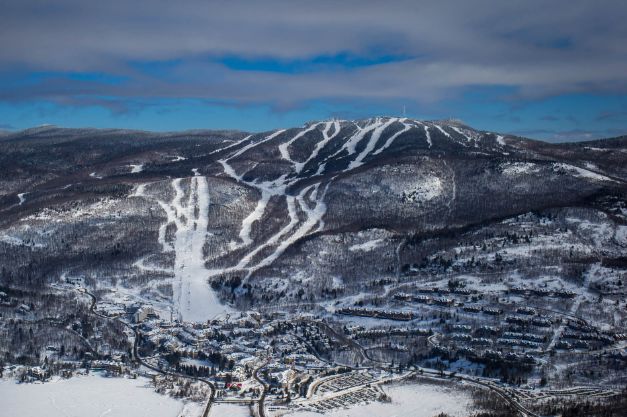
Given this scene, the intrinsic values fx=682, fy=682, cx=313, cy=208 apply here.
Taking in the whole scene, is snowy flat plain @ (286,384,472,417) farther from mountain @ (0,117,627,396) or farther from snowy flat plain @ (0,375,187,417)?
snowy flat plain @ (0,375,187,417)

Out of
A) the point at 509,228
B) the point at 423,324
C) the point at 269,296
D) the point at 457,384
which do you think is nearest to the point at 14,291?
the point at 269,296

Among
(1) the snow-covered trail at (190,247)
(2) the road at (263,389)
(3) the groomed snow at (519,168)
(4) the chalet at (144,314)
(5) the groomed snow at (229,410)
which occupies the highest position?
(3) the groomed snow at (519,168)

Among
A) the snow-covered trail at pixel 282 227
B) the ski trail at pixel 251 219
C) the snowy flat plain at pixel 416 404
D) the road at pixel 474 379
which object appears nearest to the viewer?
the snowy flat plain at pixel 416 404

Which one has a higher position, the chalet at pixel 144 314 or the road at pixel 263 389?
the chalet at pixel 144 314

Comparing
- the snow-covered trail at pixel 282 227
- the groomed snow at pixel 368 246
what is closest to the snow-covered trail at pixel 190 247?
the snow-covered trail at pixel 282 227

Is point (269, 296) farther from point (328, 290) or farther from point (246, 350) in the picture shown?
point (246, 350)

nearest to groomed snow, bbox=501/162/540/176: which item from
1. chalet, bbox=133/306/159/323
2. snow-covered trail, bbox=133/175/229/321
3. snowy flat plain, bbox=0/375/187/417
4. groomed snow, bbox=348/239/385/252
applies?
groomed snow, bbox=348/239/385/252

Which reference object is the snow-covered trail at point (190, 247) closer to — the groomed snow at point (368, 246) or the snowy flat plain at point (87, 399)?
the snowy flat plain at point (87, 399)
